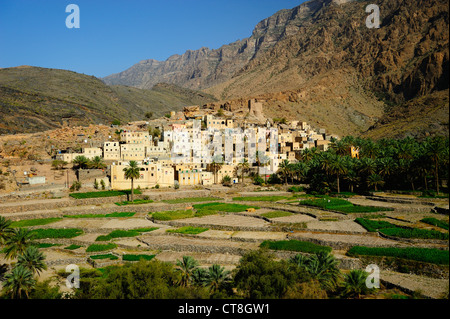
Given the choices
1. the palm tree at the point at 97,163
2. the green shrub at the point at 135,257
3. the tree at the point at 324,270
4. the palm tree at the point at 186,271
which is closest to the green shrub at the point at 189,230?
the green shrub at the point at 135,257

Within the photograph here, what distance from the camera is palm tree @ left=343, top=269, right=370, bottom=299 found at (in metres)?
20.1

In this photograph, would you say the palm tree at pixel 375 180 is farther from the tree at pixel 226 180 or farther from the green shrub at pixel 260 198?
the tree at pixel 226 180

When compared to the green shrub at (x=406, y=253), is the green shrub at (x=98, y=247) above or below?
below

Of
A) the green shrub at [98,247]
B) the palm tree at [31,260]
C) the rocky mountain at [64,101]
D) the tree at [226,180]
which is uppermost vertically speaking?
the rocky mountain at [64,101]

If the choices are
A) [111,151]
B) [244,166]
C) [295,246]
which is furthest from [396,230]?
[111,151]

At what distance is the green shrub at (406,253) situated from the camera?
23359mm

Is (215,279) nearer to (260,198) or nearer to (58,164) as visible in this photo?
(260,198)

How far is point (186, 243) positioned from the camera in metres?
30.8

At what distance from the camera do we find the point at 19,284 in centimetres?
2069

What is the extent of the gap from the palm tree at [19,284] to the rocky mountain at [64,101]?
8273 cm

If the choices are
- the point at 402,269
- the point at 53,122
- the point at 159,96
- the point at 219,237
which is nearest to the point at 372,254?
the point at 402,269

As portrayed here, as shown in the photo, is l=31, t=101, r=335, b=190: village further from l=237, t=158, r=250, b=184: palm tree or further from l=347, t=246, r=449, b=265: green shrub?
l=347, t=246, r=449, b=265: green shrub

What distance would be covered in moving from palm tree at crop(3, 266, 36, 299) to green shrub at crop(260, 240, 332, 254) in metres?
15.7
